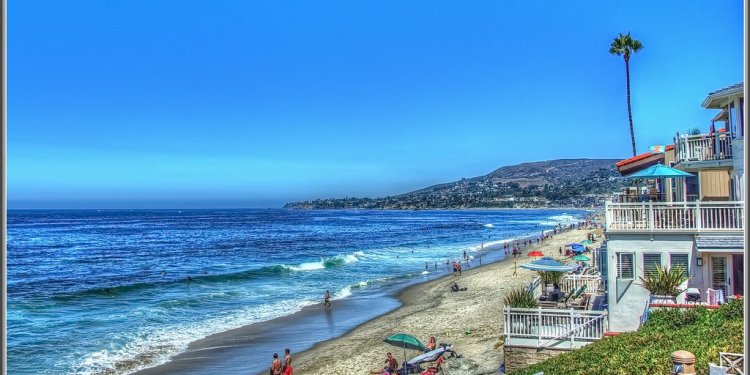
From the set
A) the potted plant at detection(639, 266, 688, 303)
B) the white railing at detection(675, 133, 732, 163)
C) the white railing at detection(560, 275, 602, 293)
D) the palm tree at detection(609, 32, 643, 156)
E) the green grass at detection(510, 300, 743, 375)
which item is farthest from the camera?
the palm tree at detection(609, 32, 643, 156)

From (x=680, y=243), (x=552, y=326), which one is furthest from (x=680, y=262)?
(x=552, y=326)

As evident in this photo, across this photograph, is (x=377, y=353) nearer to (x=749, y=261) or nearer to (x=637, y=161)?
(x=637, y=161)

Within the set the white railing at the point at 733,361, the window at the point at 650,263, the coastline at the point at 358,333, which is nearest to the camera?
the white railing at the point at 733,361

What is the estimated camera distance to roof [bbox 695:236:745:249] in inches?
515

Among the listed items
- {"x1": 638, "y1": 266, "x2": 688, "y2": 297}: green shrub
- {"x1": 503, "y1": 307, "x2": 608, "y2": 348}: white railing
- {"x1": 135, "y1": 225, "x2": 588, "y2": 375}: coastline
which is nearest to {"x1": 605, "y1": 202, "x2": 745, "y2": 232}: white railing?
{"x1": 638, "y1": 266, "x2": 688, "y2": 297}: green shrub

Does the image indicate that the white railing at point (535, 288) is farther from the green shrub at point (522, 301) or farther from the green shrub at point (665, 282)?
the green shrub at point (665, 282)

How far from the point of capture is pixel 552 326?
13.5 m

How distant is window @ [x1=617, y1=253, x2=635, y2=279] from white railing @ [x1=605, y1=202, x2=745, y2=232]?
2.22 feet

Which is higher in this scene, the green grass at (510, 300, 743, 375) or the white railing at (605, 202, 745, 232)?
the white railing at (605, 202, 745, 232)

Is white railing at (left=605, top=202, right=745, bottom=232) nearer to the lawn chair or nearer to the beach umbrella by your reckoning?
the beach umbrella

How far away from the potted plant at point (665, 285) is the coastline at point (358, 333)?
14.5 ft

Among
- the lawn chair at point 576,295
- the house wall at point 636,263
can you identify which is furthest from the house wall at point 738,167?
the lawn chair at point 576,295

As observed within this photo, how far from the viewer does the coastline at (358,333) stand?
18719 millimetres

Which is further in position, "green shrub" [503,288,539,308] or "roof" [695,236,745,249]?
"green shrub" [503,288,539,308]
